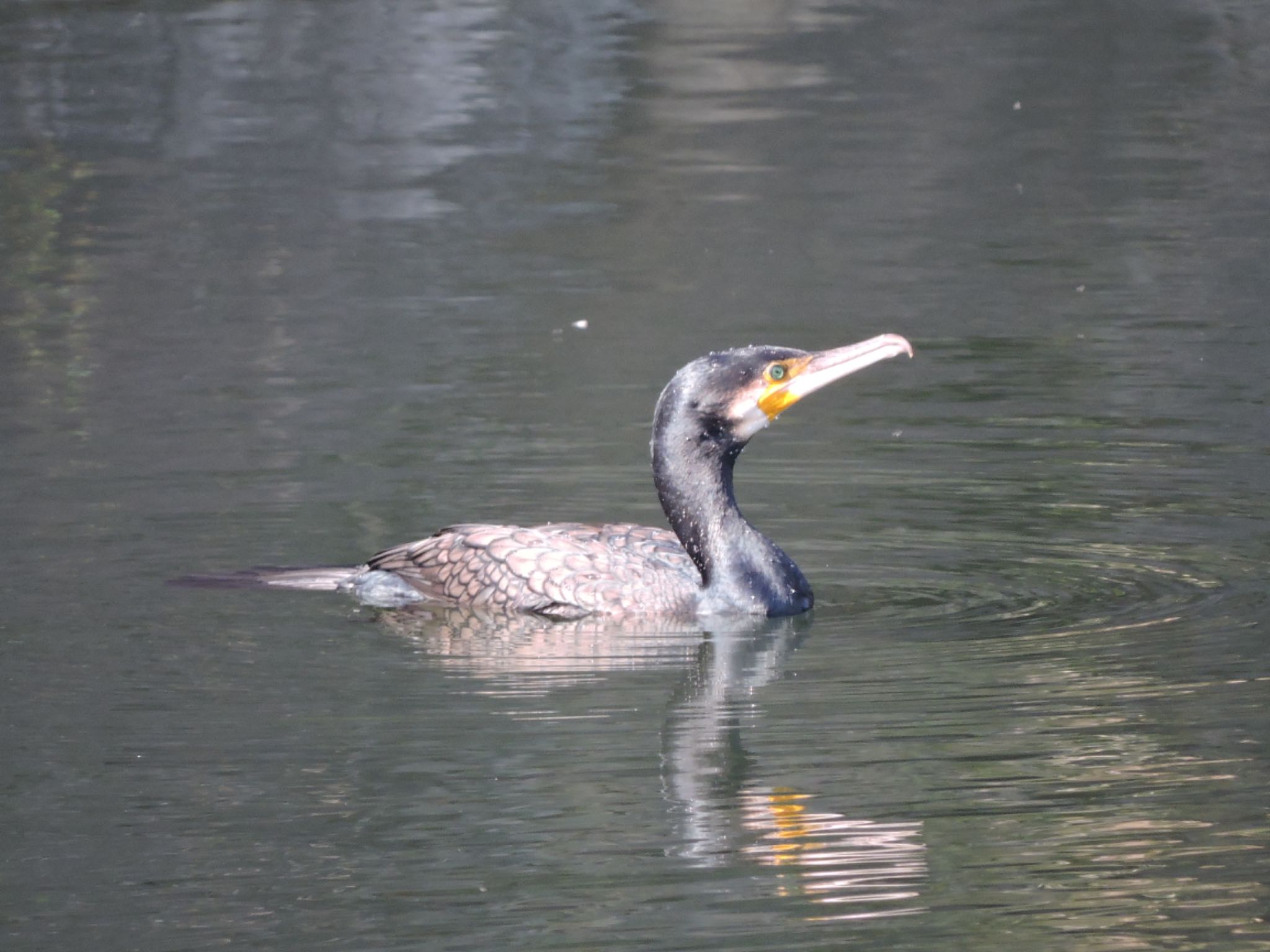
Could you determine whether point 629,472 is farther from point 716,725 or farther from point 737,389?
point 716,725

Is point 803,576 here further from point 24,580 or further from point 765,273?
point 765,273

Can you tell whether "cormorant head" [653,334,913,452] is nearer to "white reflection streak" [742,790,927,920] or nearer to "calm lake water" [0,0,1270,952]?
"calm lake water" [0,0,1270,952]

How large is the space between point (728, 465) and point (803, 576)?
1.59ft

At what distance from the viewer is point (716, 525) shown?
8.07 metres

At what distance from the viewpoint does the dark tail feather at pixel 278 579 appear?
834cm

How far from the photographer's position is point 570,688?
7129 millimetres

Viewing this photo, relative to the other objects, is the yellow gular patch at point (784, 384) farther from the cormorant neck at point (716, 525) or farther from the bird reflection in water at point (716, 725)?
the bird reflection in water at point (716, 725)

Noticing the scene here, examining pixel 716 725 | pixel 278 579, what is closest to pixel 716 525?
pixel 716 725

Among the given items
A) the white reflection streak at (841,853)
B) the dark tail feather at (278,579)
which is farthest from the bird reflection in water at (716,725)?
the dark tail feather at (278,579)

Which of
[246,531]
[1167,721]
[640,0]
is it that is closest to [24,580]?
[246,531]

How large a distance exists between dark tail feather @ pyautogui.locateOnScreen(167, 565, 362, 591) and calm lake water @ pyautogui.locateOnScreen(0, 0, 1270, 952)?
0.06m

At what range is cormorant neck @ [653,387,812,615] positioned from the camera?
802 cm

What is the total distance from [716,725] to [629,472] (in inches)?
137

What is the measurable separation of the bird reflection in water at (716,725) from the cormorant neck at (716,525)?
9 cm
